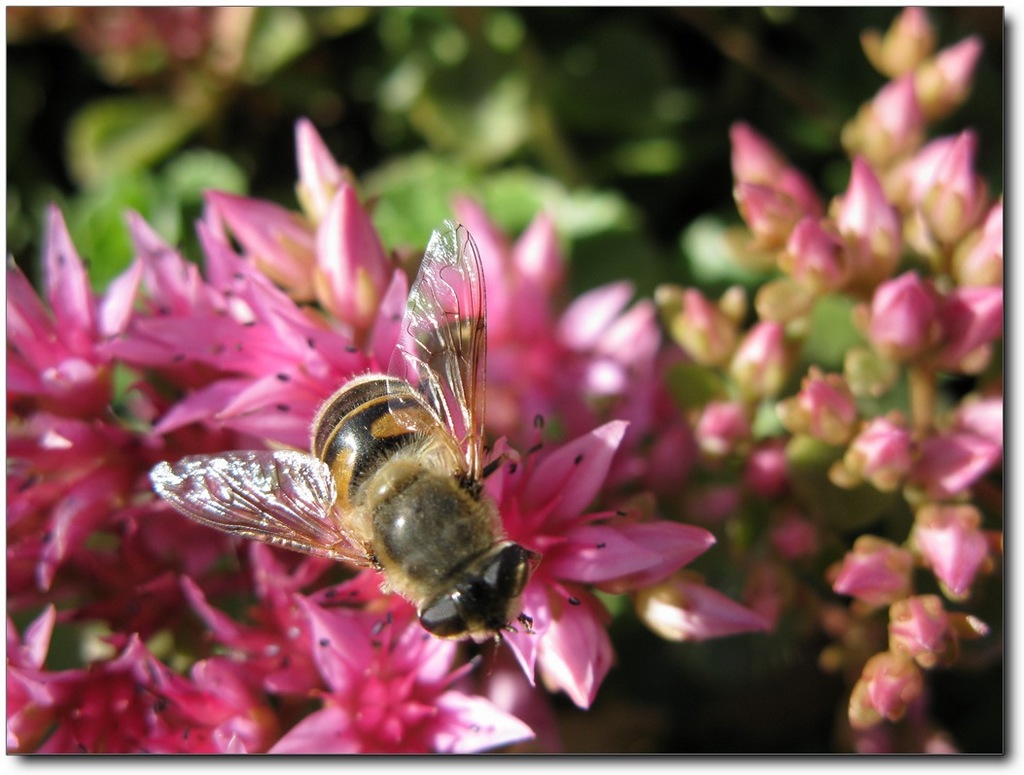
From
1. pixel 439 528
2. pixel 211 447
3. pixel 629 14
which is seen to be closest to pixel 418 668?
pixel 439 528

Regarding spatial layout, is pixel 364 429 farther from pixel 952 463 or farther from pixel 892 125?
pixel 892 125

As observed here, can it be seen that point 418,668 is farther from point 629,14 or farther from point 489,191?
point 629,14

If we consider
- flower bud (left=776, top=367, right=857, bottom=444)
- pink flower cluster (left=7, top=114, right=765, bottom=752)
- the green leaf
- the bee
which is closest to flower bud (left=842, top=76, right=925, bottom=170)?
flower bud (left=776, top=367, right=857, bottom=444)

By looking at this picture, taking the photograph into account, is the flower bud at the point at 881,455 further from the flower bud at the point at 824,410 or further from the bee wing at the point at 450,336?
the bee wing at the point at 450,336

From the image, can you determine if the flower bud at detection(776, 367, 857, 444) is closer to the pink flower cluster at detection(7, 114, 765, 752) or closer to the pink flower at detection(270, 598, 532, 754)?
the pink flower cluster at detection(7, 114, 765, 752)

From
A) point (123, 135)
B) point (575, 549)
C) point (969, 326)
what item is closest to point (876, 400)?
point (969, 326)

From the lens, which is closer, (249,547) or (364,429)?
(364,429)

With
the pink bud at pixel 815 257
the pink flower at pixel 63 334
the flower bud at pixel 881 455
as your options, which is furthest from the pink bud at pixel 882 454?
the pink flower at pixel 63 334
